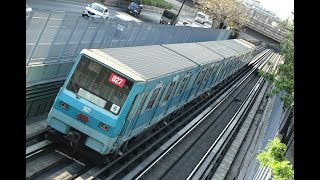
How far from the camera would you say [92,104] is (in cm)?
1335

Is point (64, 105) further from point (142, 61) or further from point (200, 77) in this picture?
point (200, 77)

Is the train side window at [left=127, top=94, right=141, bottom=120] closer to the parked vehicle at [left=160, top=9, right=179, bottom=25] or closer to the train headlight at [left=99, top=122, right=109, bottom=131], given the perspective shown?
the train headlight at [left=99, top=122, right=109, bottom=131]

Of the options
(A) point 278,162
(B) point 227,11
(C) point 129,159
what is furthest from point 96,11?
(B) point 227,11

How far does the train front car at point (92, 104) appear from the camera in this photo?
13.3 m

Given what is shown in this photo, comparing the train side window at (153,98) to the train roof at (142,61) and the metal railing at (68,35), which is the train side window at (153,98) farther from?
the metal railing at (68,35)

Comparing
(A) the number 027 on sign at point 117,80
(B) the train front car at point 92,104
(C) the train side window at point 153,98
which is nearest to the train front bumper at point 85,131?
(B) the train front car at point 92,104

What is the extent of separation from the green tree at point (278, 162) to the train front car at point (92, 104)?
188 inches

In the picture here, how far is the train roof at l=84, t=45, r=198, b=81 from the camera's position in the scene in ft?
44.6

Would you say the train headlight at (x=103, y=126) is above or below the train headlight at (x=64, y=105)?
below
